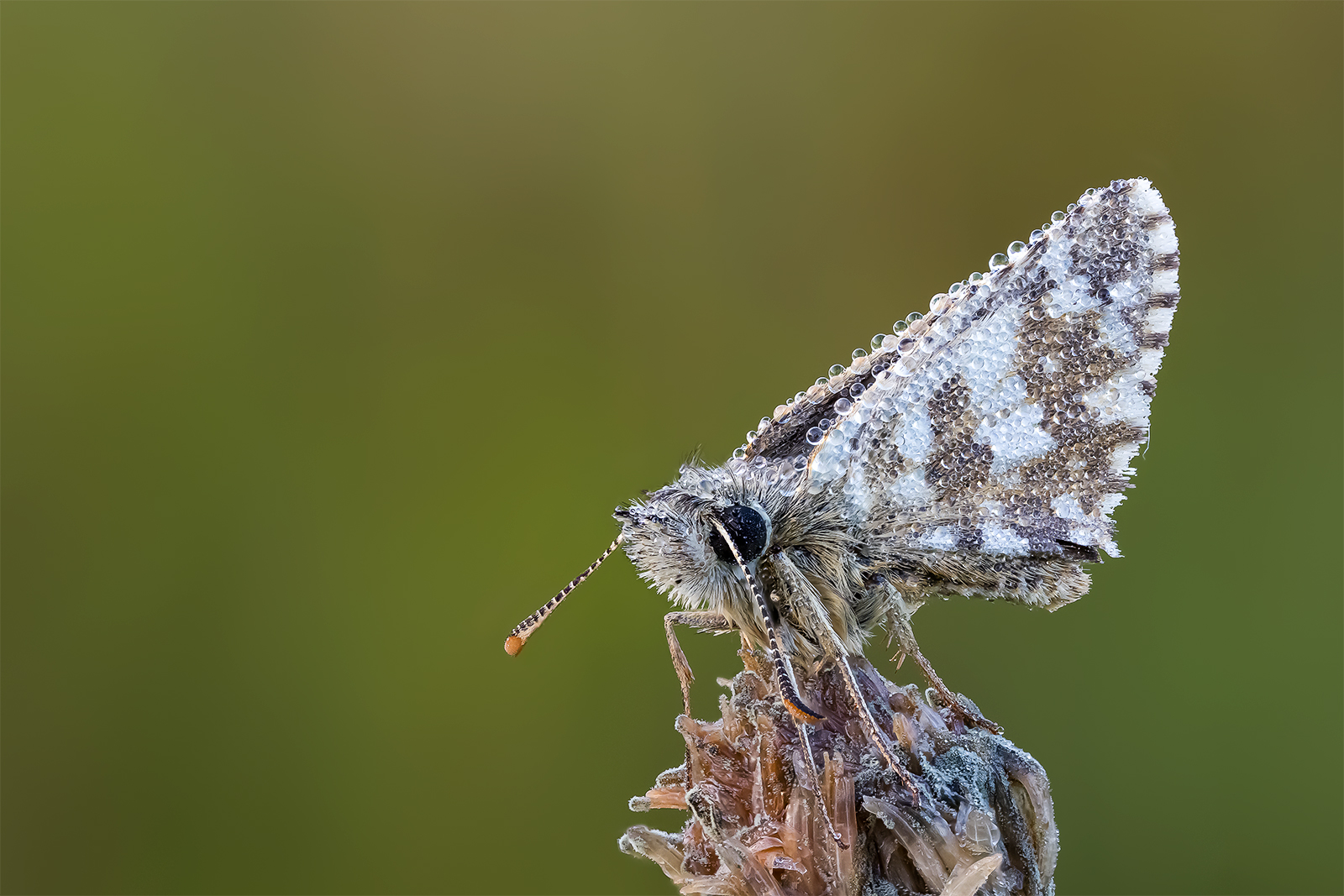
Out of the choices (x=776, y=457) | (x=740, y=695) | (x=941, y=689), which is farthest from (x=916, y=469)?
(x=740, y=695)

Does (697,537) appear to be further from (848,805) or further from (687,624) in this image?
(848,805)

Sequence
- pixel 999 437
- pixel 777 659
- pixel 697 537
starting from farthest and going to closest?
pixel 999 437 < pixel 697 537 < pixel 777 659

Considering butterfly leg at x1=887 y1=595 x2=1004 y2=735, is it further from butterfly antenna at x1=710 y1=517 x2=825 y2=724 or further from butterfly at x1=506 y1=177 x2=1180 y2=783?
butterfly antenna at x1=710 y1=517 x2=825 y2=724

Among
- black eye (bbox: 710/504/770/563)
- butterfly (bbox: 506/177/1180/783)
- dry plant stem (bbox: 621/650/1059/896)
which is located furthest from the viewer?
butterfly (bbox: 506/177/1180/783)

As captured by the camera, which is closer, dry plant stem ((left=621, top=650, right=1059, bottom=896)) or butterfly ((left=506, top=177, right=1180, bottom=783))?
dry plant stem ((left=621, top=650, right=1059, bottom=896))

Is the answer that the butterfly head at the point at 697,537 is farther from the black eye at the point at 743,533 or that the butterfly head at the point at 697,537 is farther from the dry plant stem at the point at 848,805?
the dry plant stem at the point at 848,805

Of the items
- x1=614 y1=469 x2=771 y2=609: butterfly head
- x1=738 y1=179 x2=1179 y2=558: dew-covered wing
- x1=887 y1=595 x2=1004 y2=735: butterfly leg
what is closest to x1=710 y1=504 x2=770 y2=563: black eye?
x1=614 y1=469 x2=771 y2=609: butterfly head

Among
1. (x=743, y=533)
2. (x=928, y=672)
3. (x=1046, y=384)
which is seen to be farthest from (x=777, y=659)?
(x=1046, y=384)
